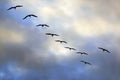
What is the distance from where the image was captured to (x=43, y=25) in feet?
539
